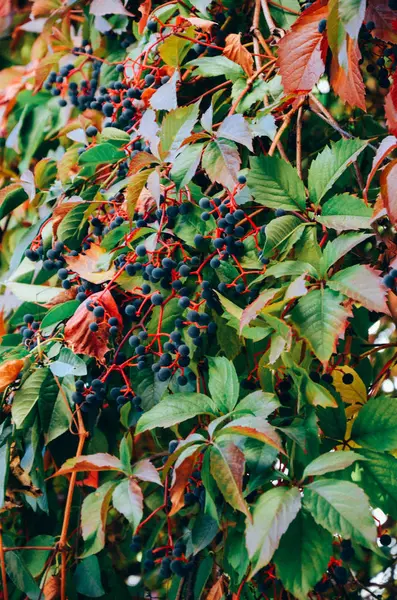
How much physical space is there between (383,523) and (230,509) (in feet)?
1.66

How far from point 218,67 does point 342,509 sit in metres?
0.73

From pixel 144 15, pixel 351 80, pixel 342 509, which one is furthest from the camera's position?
pixel 144 15

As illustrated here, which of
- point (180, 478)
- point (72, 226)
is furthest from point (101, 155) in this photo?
point (180, 478)

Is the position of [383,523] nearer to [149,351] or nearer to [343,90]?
[149,351]

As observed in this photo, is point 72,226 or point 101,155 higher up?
point 101,155

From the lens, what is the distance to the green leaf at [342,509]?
2.39ft

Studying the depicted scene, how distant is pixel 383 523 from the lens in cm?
129

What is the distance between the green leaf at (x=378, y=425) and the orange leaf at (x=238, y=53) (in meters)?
0.58

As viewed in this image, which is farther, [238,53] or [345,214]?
[238,53]

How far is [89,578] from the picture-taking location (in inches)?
43.8

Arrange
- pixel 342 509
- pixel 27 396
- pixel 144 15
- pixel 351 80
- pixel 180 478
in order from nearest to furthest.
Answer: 1. pixel 342 509
2. pixel 180 478
3. pixel 351 80
4. pixel 27 396
5. pixel 144 15

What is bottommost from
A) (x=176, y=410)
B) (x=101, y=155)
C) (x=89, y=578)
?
(x=89, y=578)

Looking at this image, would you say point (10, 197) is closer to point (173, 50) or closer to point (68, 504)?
point (173, 50)

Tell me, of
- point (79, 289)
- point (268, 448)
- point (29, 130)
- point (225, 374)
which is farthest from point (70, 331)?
point (29, 130)
